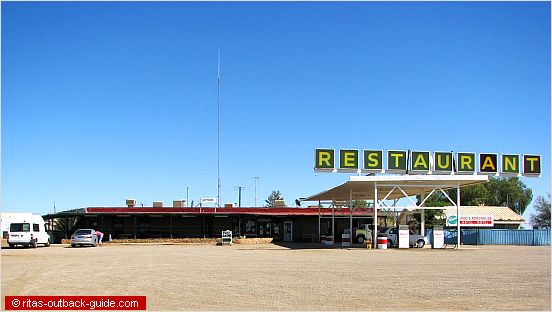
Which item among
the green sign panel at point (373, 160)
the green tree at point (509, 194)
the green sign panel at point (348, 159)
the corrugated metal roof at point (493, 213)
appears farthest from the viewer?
the green tree at point (509, 194)

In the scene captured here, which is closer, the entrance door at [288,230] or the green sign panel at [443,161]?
the green sign panel at [443,161]

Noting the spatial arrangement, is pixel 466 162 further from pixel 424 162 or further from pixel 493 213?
pixel 493 213

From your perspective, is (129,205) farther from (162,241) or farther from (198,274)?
(198,274)

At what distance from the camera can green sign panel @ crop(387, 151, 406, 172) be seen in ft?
127

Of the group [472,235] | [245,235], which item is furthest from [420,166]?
[245,235]

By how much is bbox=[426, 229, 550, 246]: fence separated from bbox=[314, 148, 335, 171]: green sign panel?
15836 millimetres

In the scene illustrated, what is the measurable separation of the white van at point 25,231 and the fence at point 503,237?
96.5 ft

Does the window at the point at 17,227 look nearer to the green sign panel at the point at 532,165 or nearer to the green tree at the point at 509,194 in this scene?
the green sign panel at the point at 532,165

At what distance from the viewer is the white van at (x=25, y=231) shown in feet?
134

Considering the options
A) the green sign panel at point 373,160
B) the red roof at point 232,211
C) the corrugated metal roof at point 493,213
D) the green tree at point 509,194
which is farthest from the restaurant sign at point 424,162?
the green tree at point 509,194

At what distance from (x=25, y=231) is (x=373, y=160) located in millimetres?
23118

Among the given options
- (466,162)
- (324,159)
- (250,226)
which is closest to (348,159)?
(324,159)

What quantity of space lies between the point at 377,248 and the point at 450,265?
14.0m

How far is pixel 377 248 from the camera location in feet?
121
